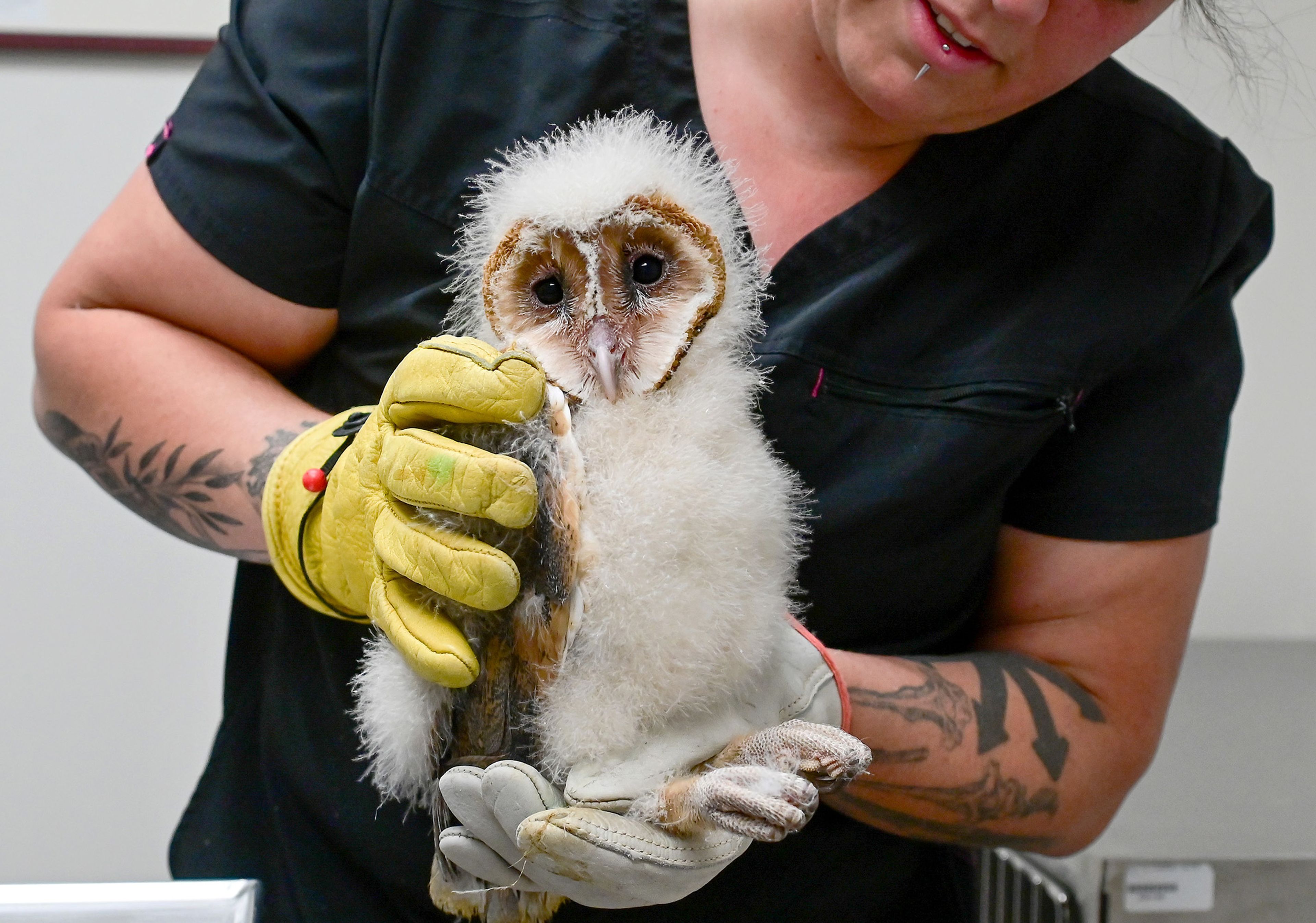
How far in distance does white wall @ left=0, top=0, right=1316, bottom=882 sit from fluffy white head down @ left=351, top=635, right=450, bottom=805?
3.29 feet

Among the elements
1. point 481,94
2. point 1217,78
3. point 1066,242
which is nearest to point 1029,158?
point 1066,242

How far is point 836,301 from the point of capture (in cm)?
77

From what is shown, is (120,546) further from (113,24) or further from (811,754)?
(811,754)

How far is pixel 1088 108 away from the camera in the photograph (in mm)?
849

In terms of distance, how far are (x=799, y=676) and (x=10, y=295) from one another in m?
1.26

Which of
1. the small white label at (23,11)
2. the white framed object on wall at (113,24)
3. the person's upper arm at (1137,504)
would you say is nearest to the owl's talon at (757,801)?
the person's upper arm at (1137,504)

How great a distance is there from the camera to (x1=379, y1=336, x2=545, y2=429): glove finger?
519 millimetres

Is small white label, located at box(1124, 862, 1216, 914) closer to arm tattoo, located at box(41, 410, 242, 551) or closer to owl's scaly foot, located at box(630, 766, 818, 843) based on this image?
owl's scaly foot, located at box(630, 766, 818, 843)

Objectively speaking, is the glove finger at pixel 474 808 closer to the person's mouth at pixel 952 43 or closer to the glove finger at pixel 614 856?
the glove finger at pixel 614 856

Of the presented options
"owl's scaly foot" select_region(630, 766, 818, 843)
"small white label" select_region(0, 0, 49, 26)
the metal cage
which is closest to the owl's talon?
"owl's scaly foot" select_region(630, 766, 818, 843)

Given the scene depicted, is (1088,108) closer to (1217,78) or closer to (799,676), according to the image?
(799,676)

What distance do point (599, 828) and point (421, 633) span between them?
0.44 feet

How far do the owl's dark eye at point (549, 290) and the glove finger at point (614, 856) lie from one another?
0.27m

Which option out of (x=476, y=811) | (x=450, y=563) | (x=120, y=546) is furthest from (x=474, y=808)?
(x=120, y=546)
